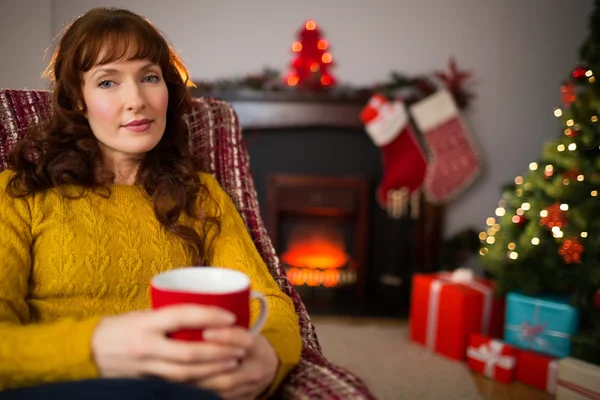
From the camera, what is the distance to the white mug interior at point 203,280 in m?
0.61

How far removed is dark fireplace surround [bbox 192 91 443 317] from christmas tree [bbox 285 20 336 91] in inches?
8.0

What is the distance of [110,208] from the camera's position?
Result: 38.7 inches

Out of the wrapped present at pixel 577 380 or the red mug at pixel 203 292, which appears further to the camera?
the wrapped present at pixel 577 380

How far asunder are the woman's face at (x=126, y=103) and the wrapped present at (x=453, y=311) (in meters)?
1.74

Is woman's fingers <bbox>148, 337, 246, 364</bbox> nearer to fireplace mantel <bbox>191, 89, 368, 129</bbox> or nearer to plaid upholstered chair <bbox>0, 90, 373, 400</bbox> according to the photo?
plaid upholstered chair <bbox>0, 90, 373, 400</bbox>

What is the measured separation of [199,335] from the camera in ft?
1.92

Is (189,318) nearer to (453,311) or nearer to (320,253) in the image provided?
(453,311)

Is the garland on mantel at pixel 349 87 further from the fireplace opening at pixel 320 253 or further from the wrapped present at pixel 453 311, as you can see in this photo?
the wrapped present at pixel 453 311

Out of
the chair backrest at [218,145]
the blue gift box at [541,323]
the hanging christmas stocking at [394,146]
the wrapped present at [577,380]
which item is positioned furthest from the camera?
the hanging christmas stocking at [394,146]

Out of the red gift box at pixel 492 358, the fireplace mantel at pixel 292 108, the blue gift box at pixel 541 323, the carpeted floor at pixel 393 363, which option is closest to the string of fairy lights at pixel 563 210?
the blue gift box at pixel 541 323

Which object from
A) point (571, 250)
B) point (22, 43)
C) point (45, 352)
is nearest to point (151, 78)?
point (45, 352)

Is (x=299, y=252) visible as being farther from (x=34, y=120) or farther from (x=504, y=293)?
(x=34, y=120)

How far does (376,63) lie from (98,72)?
2460 mm

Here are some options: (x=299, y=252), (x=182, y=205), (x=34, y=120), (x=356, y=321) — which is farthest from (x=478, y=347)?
(x=34, y=120)
